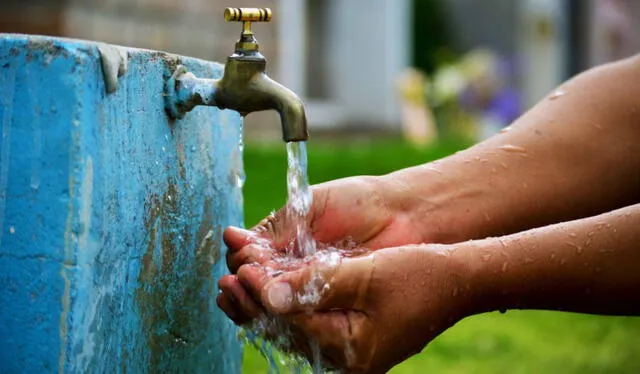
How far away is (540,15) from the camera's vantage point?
1152cm

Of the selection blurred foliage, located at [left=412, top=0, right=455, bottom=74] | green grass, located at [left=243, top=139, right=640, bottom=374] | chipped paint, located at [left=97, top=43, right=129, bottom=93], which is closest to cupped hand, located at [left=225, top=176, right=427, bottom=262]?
chipped paint, located at [left=97, top=43, right=129, bottom=93]

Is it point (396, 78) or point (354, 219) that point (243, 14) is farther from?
point (396, 78)

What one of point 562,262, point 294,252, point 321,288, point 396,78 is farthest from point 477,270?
point 396,78

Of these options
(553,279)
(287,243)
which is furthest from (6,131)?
(553,279)

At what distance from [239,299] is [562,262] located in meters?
0.44

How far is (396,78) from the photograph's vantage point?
8.81 metres

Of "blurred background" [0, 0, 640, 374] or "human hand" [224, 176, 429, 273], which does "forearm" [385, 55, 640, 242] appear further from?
"blurred background" [0, 0, 640, 374]

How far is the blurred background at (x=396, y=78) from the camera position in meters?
3.14

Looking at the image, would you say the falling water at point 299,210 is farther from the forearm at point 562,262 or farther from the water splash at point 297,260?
the forearm at point 562,262

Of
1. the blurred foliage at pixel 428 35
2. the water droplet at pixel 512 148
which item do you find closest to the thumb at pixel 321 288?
the water droplet at pixel 512 148

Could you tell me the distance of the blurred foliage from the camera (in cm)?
1209

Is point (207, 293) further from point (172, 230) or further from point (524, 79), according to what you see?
point (524, 79)

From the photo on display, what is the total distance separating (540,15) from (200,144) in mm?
10259

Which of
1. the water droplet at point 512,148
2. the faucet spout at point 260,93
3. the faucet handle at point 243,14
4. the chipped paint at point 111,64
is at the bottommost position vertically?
the water droplet at point 512,148
